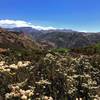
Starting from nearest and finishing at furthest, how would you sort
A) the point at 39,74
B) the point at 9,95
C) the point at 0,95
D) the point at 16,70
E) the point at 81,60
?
the point at 9,95 → the point at 0,95 → the point at 16,70 → the point at 39,74 → the point at 81,60

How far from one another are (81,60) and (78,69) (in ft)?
5.97

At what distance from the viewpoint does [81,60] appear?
20734mm

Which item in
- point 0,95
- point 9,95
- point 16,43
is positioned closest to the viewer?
point 9,95

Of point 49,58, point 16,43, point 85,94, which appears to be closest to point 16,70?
point 85,94

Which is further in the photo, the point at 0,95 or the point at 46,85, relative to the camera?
the point at 46,85

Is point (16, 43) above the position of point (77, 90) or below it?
below

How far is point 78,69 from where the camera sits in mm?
19000

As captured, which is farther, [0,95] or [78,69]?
[78,69]

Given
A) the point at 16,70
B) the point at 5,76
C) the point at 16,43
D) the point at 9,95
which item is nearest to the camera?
the point at 9,95

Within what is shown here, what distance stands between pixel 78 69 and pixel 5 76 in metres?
7.42

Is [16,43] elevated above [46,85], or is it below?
below

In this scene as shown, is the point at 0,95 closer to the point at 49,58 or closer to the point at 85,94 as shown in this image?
the point at 85,94

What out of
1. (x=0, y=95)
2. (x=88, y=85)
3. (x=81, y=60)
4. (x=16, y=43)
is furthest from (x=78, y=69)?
(x=16, y=43)

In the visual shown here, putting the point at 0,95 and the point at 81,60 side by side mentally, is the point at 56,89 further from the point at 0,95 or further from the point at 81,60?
the point at 81,60
